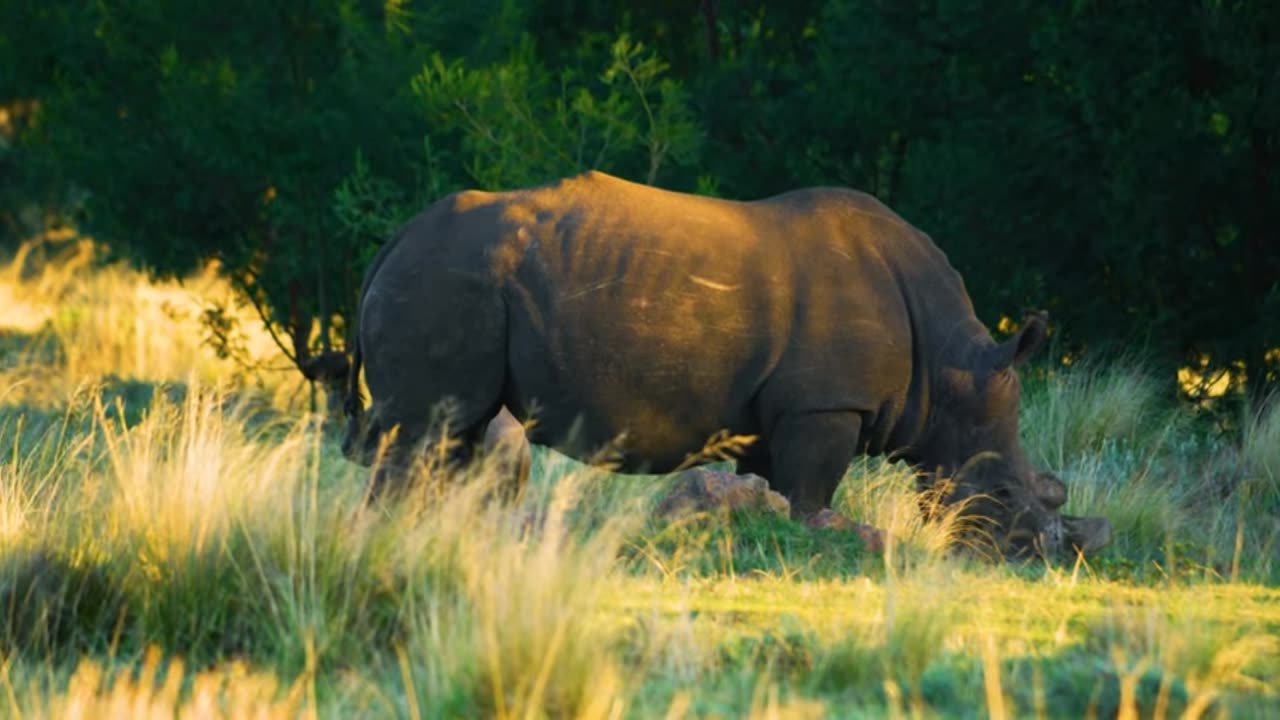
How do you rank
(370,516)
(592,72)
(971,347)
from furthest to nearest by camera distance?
(592,72), (971,347), (370,516)

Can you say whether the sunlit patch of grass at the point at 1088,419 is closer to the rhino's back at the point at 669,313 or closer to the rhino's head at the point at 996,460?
the rhino's head at the point at 996,460

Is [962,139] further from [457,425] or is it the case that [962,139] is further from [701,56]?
[457,425]

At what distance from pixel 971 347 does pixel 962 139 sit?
541 cm

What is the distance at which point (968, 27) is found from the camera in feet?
45.6

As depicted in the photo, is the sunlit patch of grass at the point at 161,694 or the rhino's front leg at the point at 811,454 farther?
the rhino's front leg at the point at 811,454

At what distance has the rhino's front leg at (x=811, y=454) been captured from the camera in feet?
28.9

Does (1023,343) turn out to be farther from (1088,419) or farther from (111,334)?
(111,334)

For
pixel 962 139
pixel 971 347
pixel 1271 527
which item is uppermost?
pixel 962 139

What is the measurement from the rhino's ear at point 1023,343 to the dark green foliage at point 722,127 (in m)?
4.10

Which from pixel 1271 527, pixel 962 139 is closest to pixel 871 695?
pixel 1271 527

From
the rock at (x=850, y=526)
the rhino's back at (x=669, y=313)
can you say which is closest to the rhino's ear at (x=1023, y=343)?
the rhino's back at (x=669, y=313)

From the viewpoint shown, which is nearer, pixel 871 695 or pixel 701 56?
pixel 871 695

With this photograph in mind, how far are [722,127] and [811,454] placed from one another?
6.69 meters

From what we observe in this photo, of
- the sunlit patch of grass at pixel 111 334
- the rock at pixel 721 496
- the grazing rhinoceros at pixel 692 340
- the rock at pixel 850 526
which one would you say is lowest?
the sunlit patch of grass at pixel 111 334
